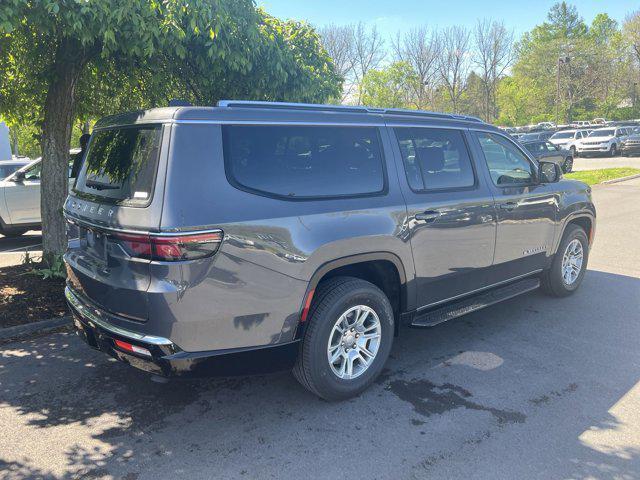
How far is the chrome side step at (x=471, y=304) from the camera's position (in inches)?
159

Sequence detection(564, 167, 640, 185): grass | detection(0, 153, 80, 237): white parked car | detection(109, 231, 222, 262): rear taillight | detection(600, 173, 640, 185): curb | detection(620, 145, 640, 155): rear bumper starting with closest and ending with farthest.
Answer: detection(109, 231, 222, 262): rear taillight
detection(0, 153, 80, 237): white parked car
detection(600, 173, 640, 185): curb
detection(564, 167, 640, 185): grass
detection(620, 145, 640, 155): rear bumper

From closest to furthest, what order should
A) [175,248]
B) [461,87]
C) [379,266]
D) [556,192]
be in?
[175,248]
[379,266]
[556,192]
[461,87]

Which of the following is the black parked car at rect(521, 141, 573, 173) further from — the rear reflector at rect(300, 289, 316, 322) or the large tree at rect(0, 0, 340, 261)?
the rear reflector at rect(300, 289, 316, 322)

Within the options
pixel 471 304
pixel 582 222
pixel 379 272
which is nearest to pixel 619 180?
pixel 582 222

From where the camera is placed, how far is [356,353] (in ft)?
11.8

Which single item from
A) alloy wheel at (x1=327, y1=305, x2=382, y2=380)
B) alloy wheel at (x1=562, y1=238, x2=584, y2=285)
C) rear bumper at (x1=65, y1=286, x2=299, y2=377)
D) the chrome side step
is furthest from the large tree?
alloy wheel at (x1=562, y1=238, x2=584, y2=285)

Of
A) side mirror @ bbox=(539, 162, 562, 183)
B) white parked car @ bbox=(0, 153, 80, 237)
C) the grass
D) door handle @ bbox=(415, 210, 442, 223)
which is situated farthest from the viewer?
the grass

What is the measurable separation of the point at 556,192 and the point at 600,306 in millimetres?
1313

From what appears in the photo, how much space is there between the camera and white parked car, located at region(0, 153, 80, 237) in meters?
9.34

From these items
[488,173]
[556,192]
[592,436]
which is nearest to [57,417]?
[592,436]

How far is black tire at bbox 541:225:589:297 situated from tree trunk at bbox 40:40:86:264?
5608mm

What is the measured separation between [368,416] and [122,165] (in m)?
2.24

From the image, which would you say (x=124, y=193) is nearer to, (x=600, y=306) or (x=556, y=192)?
(x=556, y=192)

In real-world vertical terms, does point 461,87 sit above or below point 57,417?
above
